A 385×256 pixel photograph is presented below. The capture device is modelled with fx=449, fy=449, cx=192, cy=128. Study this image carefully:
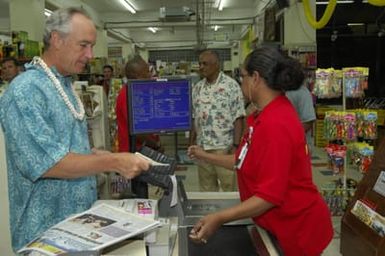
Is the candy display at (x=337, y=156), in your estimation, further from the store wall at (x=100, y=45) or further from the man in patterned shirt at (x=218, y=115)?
the store wall at (x=100, y=45)

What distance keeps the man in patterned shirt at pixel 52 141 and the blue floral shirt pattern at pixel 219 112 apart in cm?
262

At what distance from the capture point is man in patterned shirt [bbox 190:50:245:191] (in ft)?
14.5

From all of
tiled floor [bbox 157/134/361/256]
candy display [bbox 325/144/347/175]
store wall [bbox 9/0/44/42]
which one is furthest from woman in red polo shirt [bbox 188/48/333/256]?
store wall [bbox 9/0/44/42]

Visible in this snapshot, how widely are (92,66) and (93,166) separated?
1012 cm

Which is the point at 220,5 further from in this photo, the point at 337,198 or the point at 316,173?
the point at 337,198

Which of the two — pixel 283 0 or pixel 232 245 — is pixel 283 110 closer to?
pixel 232 245

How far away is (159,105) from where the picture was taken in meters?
2.74

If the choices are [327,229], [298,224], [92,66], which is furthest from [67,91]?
[92,66]

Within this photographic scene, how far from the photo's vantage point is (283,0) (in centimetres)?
905

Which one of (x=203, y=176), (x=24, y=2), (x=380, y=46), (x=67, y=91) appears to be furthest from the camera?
(x=380, y=46)

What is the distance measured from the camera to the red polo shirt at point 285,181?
5.63 ft

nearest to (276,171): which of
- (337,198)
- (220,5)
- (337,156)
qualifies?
(337,156)

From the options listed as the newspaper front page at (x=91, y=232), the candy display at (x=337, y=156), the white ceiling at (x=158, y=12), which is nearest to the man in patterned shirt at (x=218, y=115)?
the candy display at (x=337, y=156)

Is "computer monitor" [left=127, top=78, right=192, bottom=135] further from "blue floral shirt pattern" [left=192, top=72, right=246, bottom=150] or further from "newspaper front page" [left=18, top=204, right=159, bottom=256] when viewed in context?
"blue floral shirt pattern" [left=192, top=72, right=246, bottom=150]
